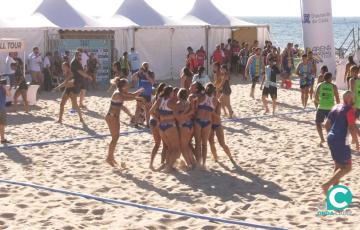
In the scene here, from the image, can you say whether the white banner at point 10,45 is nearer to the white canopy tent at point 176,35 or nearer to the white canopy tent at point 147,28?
the white canopy tent at point 147,28

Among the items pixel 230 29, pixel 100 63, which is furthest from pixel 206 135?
pixel 230 29

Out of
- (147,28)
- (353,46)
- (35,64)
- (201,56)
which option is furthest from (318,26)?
(35,64)

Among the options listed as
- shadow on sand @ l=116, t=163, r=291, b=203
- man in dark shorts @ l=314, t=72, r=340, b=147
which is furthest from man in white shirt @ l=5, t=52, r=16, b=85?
man in dark shorts @ l=314, t=72, r=340, b=147

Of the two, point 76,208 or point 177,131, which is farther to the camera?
point 177,131

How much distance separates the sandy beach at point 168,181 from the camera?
248 inches

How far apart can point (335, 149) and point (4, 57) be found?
511 inches

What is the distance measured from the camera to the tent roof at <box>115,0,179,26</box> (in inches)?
835

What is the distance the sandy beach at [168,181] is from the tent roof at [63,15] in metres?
7.80

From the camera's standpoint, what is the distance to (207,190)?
24.6 ft

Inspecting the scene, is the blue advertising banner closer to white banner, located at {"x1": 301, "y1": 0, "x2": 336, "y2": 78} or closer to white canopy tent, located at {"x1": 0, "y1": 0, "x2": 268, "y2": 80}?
white canopy tent, located at {"x1": 0, "y1": 0, "x2": 268, "y2": 80}

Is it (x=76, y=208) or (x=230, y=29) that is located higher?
(x=230, y=29)

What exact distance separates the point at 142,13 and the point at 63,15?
2.85 metres

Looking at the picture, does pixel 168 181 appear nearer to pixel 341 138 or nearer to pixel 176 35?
pixel 341 138

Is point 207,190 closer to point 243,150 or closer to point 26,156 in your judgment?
point 243,150
